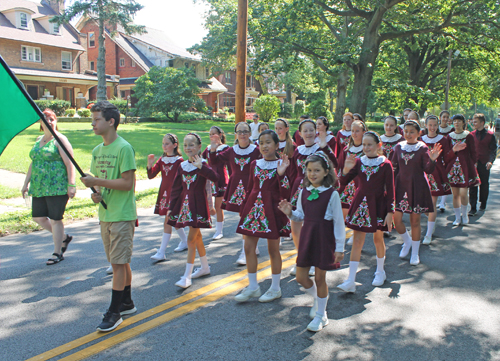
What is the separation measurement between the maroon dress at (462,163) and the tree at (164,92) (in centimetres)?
2944

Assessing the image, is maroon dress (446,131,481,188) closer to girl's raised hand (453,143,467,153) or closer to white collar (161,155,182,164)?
girl's raised hand (453,143,467,153)

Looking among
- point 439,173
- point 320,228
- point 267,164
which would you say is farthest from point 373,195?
point 439,173

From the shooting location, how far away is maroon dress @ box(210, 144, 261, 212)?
6434mm

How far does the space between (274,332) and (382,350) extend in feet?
3.24

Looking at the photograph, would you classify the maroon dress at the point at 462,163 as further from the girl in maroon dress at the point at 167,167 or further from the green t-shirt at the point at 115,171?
the green t-shirt at the point at 115,171

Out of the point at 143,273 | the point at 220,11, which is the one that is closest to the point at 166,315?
the point at 143,273

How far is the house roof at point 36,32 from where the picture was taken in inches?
1373

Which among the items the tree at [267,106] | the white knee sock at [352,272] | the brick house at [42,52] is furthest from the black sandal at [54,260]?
the brick house at [42,52]

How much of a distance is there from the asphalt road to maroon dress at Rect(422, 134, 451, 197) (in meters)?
1.27

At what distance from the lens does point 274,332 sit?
417 centimetres

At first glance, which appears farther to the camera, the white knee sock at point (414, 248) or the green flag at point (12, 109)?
the white knee sock at point (414, 248)

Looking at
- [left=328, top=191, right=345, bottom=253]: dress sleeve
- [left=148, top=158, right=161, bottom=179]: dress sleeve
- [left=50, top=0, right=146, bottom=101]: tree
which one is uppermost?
[left=50, top=0, right=146, bottom=101]: tree

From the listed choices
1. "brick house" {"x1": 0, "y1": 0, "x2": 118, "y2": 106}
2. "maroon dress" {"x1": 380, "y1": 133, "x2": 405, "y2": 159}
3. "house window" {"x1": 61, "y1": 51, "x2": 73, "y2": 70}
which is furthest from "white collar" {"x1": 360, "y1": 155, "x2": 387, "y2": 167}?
"house window" {"x1": 61, "y1": 51, "x2": 73, "y2": 70}

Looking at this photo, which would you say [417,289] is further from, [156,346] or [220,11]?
[220,11]
